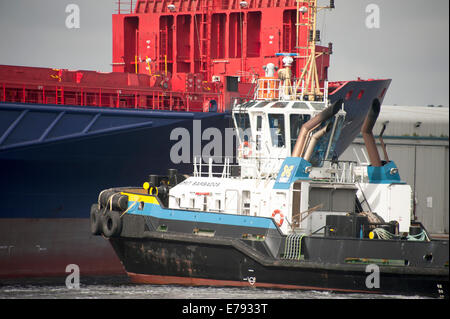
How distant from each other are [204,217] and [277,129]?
253 cm

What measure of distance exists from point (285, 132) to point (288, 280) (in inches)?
137

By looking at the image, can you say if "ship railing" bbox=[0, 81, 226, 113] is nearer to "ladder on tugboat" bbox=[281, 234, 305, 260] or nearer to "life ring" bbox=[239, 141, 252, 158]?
"life ring" bbox=[239, 141, 252, 158]

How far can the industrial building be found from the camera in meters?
29.3

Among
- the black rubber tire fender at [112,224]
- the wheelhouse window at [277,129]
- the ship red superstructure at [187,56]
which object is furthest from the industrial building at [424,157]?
the black rubber tire fender at [112,224]

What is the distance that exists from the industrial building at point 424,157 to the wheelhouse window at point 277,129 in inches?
414

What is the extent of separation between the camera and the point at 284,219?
1781 cm

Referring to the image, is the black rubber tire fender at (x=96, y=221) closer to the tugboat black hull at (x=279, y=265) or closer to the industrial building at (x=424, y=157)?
the tugboat black hull at (x=279, y=265)

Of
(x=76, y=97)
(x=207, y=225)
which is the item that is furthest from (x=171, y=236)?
(x=76, y=97)

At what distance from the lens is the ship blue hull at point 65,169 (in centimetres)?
2095

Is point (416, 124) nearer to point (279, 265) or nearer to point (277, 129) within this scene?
point (277, 129)

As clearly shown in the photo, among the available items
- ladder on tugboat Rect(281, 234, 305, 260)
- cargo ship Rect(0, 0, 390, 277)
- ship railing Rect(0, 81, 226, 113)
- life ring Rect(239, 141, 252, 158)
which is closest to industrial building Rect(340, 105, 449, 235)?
cargo ship Rect(0, 0, 390, 277)

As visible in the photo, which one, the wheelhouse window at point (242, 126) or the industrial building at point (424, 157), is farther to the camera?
the industrial building at point (424, 157)
